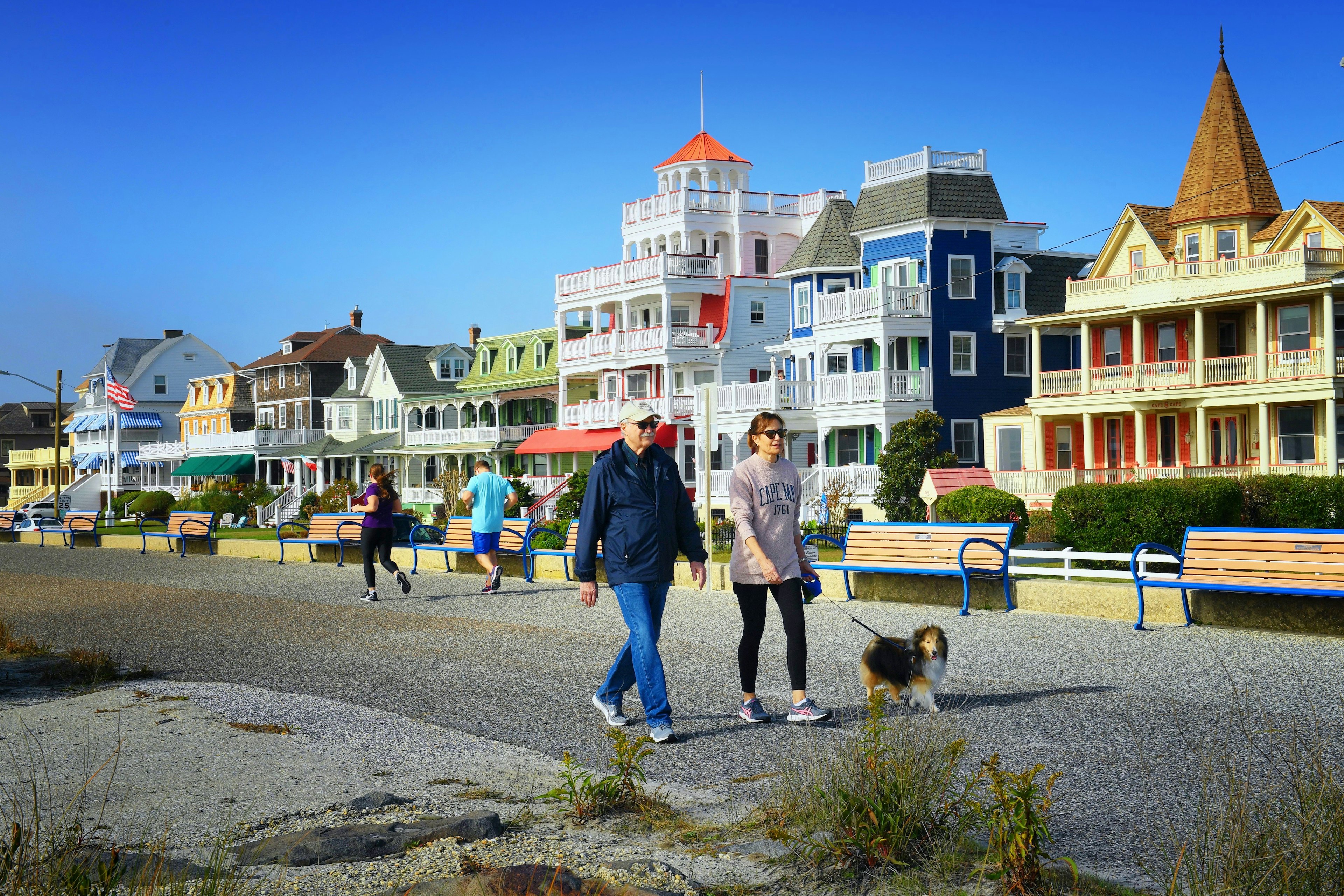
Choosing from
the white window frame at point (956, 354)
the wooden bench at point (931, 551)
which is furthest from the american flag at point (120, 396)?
the wooden bench at point (931, 551)

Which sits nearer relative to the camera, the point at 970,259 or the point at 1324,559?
the point at 1324,559

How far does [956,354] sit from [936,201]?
518 cm

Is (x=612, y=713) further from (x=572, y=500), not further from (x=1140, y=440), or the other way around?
(x=1140, y=440)

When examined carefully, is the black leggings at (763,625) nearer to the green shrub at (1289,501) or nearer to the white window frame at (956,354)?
the green shrub at (1289,501)

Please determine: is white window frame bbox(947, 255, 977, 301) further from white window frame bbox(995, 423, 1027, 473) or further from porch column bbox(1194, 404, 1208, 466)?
porch column bbox(1194, 404, 1208, 466)

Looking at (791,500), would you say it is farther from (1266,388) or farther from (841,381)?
(841,381)

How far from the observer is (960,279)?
4131 centimetres

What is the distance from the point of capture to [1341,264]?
34125 mm

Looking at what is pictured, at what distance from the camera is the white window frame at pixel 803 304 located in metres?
45.4

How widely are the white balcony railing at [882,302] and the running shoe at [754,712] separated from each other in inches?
1332

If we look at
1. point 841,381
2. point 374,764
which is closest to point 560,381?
point 841,381

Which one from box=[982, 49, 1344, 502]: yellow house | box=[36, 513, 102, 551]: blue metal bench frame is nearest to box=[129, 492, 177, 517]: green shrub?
box=[36, 513, 102, 551]: blue metal bench frame

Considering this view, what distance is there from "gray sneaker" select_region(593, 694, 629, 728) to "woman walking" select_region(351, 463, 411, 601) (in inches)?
351

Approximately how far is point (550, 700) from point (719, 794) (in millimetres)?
2918
